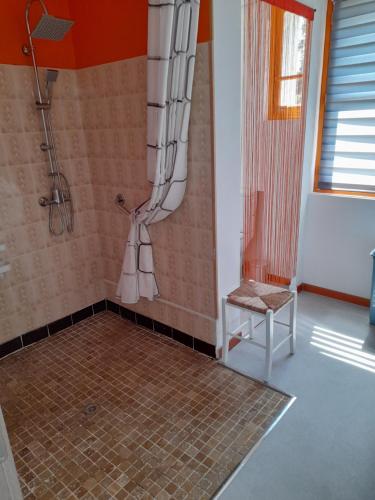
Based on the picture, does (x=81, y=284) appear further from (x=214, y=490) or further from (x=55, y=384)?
(x=214, y=490)

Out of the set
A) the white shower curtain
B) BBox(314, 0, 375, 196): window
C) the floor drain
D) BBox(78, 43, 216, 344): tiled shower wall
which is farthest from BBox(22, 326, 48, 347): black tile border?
BBox(314, 0, 375, 196): window

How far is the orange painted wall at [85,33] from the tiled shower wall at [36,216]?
99mm

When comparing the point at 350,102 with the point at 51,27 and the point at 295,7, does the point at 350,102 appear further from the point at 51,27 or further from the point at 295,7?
the point at 51,27

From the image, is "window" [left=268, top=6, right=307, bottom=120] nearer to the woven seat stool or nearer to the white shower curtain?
the white shower curtain

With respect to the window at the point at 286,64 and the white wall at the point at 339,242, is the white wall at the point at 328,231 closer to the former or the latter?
the white wall at the point at 339,242

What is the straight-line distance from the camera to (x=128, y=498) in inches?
58.1

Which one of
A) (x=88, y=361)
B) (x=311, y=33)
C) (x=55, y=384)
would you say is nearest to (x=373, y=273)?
(x=311, y=33)

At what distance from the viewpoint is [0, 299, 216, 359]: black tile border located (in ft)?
7.82

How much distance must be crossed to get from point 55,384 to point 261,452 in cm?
122

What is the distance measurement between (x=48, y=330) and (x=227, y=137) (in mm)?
1818

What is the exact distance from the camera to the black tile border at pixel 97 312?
2.38 metres

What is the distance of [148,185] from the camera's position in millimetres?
2312

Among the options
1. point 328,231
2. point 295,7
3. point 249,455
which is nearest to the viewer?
point 249,455

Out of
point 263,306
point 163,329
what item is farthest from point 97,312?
point 263,306
